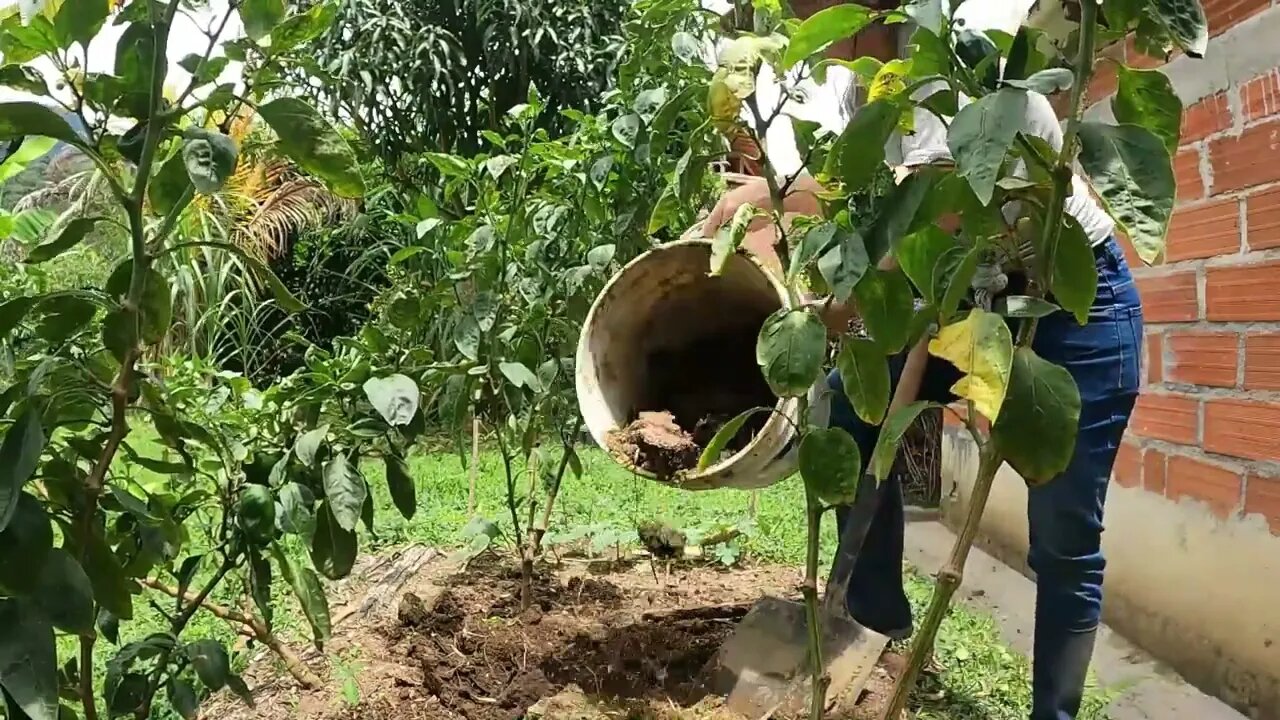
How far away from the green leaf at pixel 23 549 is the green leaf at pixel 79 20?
344 mm

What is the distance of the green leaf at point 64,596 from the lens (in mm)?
656

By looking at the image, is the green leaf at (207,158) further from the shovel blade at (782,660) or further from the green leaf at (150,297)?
the shovel blade at (782,660)

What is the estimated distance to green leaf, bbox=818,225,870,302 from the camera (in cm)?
74

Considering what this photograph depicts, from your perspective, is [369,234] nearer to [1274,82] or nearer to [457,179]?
[457,179]

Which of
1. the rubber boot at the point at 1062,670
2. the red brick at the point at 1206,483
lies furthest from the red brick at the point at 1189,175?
the rubber boot at the point at 1062,670

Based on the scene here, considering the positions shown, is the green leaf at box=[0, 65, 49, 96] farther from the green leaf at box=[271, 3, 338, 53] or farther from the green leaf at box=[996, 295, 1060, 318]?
the green leaf at box=[996, 295, 1060, 318]

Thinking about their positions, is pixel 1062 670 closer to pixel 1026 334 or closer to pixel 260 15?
pixel 1026 334

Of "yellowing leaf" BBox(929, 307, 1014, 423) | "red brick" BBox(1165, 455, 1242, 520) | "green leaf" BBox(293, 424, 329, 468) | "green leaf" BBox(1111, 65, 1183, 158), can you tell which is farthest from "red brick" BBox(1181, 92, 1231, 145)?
"green leaf" BBox(293, 424, 329, 468)

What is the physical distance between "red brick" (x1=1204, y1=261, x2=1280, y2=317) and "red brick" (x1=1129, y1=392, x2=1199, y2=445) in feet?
0.61

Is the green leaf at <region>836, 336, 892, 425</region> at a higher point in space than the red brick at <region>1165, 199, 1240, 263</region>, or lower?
lower

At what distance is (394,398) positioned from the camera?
1.08 metres

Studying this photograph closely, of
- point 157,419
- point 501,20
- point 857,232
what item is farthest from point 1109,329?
point 501,20

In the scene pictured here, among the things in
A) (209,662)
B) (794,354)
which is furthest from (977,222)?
(209,662)

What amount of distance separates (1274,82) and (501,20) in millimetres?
3333
